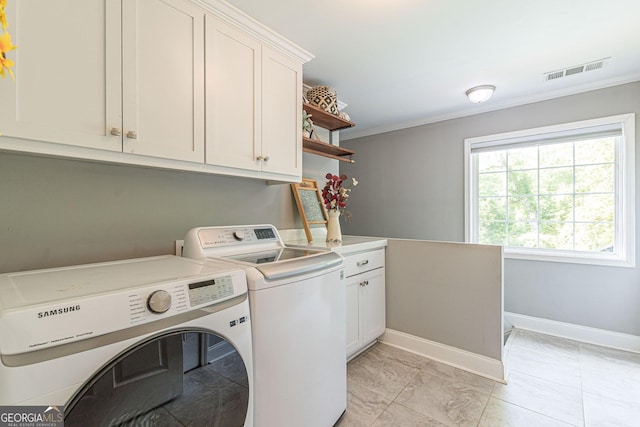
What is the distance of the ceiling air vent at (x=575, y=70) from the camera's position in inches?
86.9

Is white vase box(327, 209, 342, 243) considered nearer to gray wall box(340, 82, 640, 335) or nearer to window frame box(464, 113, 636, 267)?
gray wall box(340, 82, 640, 335)

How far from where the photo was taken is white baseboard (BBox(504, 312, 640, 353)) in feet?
7.89

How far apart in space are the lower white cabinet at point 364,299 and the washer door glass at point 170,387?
1.15 m

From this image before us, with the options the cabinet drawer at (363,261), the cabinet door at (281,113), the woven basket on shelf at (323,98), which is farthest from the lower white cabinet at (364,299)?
the woven basket on shelf at (323,98)

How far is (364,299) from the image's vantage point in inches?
88.1

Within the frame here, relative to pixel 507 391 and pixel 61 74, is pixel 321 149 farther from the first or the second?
pixel 507 391

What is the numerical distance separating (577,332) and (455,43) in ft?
9.12

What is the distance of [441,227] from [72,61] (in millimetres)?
3455

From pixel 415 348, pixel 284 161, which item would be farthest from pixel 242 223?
pixel 415 348

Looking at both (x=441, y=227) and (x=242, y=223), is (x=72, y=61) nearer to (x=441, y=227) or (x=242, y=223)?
(x=242, y=223)

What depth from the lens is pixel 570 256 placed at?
8.79 feet

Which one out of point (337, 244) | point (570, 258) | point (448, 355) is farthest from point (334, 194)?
point (570, 258)

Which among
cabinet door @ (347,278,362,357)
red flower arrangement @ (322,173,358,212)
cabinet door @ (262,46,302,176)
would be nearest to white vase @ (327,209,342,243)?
red flower arrangement @ (322,173,358,212)

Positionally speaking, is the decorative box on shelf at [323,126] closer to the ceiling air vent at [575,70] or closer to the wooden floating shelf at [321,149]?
the wooden floating shelf at [321,149]
